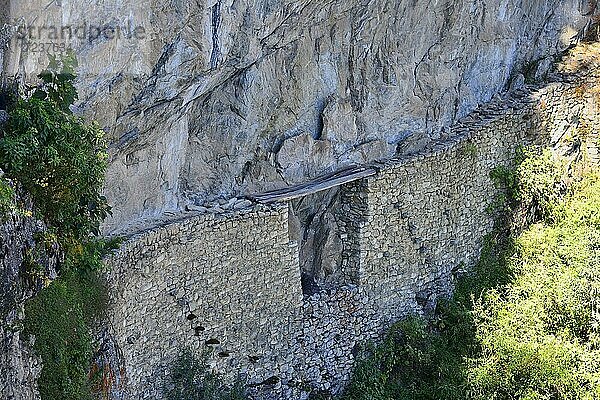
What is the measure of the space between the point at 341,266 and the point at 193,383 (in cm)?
294

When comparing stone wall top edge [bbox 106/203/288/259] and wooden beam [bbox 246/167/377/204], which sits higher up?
wooden beam [bbox 246/167/377/204]

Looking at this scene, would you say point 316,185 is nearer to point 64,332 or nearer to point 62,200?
point 62,200

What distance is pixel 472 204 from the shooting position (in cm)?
→ 1557

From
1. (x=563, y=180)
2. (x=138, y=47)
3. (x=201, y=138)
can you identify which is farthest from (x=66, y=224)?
(x=563, y=180)

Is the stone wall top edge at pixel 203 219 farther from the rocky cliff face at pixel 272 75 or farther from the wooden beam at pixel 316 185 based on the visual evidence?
the rocky cliff face at pixel 272 75

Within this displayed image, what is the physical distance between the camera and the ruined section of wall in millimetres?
11266

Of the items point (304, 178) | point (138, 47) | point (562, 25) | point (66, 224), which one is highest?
point (562, 25)

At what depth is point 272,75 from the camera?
42.4ft

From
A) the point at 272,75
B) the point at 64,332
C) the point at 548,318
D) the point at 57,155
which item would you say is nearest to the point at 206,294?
the point at 64,332

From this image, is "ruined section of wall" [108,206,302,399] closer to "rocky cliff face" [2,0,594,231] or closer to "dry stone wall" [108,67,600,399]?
"dry stone wall" [108,67,600,399]

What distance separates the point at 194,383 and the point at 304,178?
3162 mm

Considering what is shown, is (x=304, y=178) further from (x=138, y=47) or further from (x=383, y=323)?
(x=138, y=47)

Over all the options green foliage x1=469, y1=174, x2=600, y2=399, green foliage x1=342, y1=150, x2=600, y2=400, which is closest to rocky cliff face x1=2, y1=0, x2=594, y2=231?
green foliage x1=342, y1=150, x2=600, y2=400

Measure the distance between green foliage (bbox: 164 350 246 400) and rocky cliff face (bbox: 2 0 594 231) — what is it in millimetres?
1803
